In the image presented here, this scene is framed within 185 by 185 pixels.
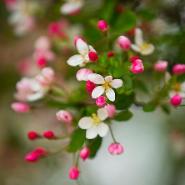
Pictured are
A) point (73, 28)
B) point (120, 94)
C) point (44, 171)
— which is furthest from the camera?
point (44, 171)

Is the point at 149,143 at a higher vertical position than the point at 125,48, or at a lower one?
lower

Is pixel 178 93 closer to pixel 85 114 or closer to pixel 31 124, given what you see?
pixel 85 114


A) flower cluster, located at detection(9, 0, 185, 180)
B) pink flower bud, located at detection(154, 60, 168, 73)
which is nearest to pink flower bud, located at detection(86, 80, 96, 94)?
flower cluster, located at detection(9, 0, 185, 180)

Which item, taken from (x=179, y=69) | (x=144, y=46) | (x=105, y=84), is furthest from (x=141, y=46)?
(x=105, y=84)

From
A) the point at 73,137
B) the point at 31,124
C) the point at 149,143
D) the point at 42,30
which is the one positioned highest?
the point at 42,30

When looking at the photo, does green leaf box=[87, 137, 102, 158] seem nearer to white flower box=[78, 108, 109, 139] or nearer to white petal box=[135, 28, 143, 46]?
white flower box=[78, 108, 109, 139]

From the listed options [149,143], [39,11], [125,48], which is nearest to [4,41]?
[39,11]

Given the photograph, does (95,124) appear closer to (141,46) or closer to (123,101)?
(123,101)
